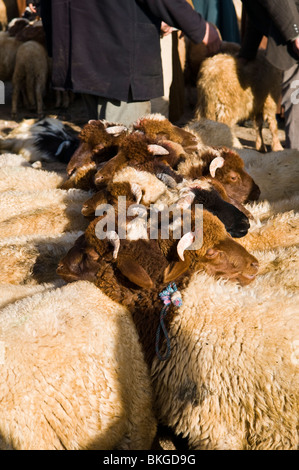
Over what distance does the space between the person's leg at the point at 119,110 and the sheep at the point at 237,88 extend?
6.23ft

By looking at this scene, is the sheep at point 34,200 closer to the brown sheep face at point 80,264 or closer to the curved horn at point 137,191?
the curved horn at point 137,191

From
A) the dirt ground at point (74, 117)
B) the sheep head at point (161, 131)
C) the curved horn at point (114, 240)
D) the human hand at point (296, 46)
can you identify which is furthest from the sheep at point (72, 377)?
the dirt ground at point (74, 117)

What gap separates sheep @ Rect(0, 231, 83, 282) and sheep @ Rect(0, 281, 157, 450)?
539mm

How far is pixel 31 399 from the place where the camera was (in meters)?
2.41

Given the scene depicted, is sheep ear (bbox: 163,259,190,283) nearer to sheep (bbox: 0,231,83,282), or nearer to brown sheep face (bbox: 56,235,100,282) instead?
brown sheep face (bbox: 56,235,100,282)

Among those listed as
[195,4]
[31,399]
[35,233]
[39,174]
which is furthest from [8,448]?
[195,4]

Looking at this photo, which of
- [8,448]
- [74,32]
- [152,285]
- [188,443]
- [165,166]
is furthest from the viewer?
[74,32]

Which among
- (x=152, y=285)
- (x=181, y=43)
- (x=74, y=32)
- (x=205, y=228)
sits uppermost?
(x=74, y=32)


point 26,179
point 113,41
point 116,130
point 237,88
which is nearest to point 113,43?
point 113,41

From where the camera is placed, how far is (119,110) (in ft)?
16.7

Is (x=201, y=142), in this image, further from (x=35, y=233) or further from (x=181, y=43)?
(x=181, y=43)

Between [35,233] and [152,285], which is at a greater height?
[152,285]

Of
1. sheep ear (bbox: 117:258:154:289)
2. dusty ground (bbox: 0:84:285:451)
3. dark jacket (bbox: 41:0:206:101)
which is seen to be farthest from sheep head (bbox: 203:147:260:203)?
dusty ground (bbox: 0:84:285:451)

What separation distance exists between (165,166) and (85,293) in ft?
4.63
